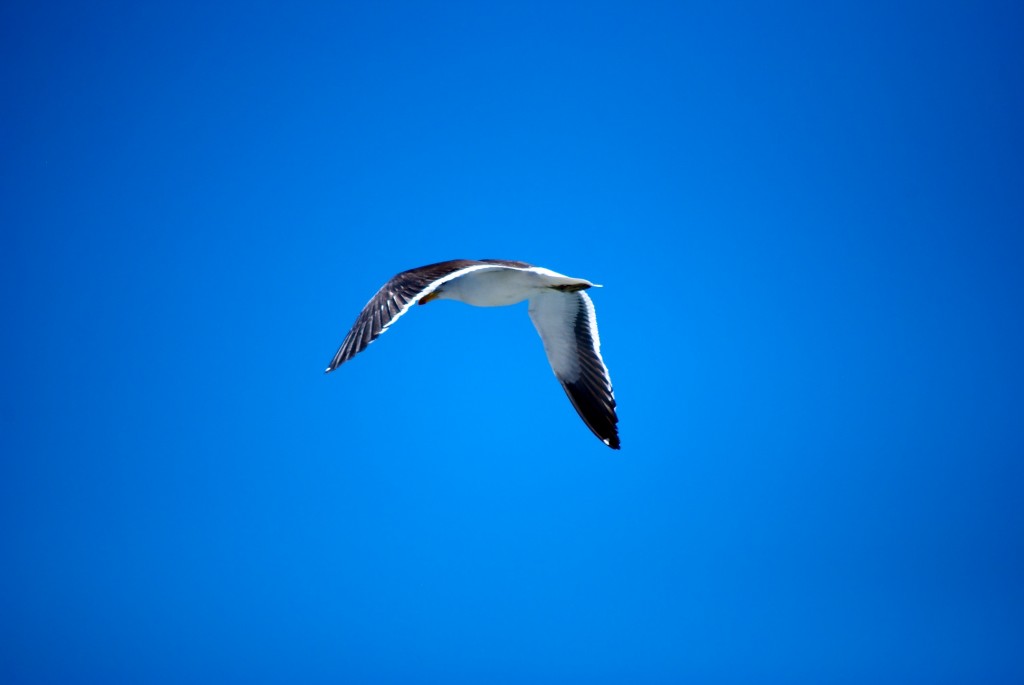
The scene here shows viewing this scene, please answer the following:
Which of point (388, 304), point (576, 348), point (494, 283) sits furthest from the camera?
point (576, 348)

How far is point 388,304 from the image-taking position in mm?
5637

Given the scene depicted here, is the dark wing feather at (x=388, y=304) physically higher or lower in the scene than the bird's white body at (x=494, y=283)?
lower

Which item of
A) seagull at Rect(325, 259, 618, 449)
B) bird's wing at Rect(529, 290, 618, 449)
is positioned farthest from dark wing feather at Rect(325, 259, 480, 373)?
bird's wing at Rect(529, 290, 618, 449)

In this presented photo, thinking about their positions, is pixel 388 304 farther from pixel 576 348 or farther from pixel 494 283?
pixel 576 348

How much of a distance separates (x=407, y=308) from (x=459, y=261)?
4.14 ft

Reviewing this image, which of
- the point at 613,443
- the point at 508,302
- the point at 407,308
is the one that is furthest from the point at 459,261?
the point at 613,443

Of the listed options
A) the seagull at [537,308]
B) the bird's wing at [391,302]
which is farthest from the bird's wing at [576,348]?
the bird's wing at [391,302]

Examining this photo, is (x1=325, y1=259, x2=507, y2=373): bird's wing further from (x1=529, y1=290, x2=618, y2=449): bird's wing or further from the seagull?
(x1=529, y1=290, x2=618, y2=449): bird's wing

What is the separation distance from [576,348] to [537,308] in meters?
0.46

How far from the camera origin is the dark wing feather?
5.34 metres

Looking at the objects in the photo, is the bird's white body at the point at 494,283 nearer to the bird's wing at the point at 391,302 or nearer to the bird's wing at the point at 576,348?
the bird's wing at the point at 391,302

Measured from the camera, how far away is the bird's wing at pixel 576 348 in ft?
24.6

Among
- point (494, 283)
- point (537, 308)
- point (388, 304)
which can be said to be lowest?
point (388, 304)

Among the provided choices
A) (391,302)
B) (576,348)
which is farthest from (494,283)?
(391,302)
